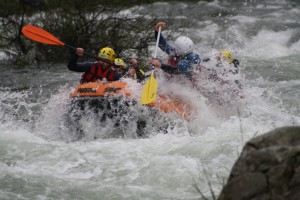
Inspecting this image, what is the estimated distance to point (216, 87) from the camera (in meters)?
9.20

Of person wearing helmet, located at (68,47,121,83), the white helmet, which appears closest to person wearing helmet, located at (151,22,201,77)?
the white helmet

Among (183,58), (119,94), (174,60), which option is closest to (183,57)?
(183,58)

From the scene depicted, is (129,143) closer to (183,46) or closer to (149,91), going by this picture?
(149,91)

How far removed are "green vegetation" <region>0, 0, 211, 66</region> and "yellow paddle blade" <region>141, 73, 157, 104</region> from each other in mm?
4655

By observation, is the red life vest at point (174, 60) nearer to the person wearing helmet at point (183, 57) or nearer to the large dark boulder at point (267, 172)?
the person wearing helmet at point (183, 57)

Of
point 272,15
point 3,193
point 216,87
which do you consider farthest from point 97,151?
point 272,15

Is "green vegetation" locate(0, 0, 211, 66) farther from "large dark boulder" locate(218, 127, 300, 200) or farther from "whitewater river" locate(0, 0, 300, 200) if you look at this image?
"large dark boulder" locate(218, 127, 300, 200)

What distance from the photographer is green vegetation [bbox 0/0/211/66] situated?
1270 cm

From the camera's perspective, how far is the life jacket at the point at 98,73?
8664mm

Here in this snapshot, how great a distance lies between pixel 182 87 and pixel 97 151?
6.88 feet

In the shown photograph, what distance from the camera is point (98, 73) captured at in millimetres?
8703

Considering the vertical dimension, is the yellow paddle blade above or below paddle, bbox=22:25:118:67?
below

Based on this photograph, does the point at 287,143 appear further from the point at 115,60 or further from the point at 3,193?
the point at 115,60

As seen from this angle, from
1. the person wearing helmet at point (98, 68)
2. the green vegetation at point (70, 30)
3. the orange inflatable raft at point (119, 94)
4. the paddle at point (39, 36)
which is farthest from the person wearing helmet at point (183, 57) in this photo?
the green vegetation at point (70, 30)
